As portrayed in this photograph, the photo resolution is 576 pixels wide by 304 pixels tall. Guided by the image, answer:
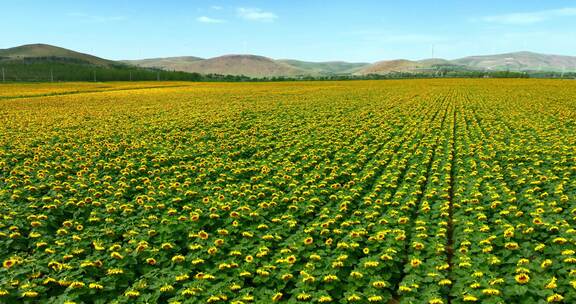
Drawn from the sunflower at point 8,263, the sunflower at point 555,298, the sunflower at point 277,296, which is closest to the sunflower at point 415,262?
the sunflower at point 555,298

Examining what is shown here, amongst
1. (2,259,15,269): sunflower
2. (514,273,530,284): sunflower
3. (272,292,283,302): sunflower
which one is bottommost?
(272,292,283,302): sunflower

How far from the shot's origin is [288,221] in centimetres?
870

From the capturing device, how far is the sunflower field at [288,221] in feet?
20.9

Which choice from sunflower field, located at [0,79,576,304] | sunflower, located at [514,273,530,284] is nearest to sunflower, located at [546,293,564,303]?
sunflower field, located at [0,79,576,304]

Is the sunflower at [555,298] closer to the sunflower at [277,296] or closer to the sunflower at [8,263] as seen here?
the sunflower at [277,296]

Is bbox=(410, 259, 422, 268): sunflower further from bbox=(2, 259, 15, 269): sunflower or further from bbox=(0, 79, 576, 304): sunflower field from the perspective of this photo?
bbox=(2, 259, 15, 269): sunflower

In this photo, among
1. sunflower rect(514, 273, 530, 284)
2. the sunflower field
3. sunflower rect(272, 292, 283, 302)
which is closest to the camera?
sunflower rect(272, 292, 283, 302)

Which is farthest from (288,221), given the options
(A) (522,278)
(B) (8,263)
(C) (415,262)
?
(B) (8,263)

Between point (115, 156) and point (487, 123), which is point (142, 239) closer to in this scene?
point (115, 156)

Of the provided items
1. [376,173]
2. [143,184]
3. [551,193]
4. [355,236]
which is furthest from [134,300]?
[551,193]

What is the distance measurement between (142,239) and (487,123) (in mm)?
22157

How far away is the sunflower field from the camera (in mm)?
6375

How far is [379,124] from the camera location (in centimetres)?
2445

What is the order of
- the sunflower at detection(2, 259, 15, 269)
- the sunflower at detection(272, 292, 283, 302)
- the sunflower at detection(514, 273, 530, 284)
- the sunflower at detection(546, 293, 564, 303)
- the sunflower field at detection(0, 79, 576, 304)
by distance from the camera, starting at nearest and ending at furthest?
1. the sunflower at detection(546, 293, 564, 303)
2. the sunflower at detection(272, 292, 283, 302)
3. the sunflower at detection(514, 273, 530, 284)
4. the sunflower field at detection(0, 79, 576, 304)
5. the sunflower at detection(2, 259, 15, 269)
